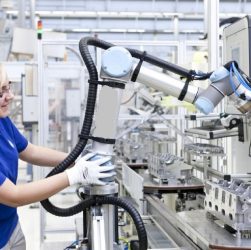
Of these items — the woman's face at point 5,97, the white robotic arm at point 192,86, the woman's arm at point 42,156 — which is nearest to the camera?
the white robotic arm at point 192,86

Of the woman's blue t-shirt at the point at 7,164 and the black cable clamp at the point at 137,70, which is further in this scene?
the woman's blue t-shirt at the point at 7,164

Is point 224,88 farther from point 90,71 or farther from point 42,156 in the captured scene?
point 42,156

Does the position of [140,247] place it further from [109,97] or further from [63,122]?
[63,122]

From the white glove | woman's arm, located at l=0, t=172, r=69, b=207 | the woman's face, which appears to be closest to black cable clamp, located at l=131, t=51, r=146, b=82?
the white glove

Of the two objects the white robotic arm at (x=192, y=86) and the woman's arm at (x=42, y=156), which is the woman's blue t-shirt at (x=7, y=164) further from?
the white robotic arm at (x=192, y=86)

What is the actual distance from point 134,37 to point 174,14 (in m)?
3.31

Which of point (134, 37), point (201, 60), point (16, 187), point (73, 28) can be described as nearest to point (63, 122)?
point (73, 28)

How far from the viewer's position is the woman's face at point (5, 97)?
5.94ft

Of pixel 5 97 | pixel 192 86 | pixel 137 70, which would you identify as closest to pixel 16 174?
pixel 5 97

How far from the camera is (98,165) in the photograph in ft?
4.91

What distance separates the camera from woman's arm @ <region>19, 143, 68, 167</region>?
6.72ft

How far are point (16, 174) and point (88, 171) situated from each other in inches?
24.2

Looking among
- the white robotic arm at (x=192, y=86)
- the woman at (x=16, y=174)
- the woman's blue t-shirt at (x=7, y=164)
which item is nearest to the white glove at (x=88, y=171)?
the woman at (x=16, y=174)

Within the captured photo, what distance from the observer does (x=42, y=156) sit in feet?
6.85
